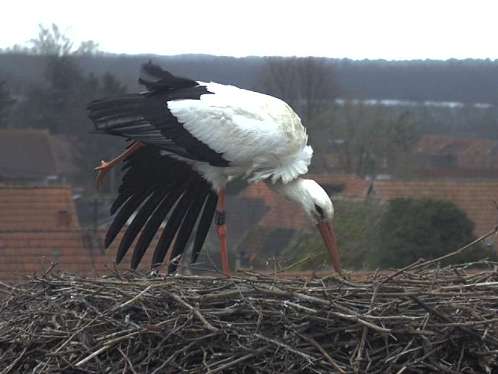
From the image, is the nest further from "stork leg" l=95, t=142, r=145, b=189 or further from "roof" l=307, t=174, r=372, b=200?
"roof" l=307, t=174, r=372, b=200

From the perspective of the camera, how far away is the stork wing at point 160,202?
576 cm

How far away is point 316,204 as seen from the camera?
17.8 ft

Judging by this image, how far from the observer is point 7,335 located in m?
4.43

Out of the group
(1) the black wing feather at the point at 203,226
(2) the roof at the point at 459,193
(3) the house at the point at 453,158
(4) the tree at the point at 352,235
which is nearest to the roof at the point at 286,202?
(4) the tree at the point at 352,235

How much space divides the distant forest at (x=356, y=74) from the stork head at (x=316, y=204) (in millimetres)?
4405

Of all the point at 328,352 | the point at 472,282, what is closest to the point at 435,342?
the point at 328,352

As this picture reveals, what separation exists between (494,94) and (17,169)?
11128 millimetres

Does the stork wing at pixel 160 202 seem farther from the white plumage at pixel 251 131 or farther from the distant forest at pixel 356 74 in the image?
the distant forest at pixel 356 74

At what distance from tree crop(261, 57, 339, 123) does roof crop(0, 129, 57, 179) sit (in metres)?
5.28

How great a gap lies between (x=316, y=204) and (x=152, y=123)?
33.4 inches

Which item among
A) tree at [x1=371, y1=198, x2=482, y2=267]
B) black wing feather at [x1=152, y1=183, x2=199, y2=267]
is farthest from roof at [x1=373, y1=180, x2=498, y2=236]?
black wing feather at [x1=152, y1=183, x2=199, y2=267]

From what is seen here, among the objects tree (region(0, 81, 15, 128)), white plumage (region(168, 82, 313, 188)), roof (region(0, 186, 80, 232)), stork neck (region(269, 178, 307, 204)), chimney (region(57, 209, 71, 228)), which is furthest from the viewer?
tree (region(0, 81, 15, 128))

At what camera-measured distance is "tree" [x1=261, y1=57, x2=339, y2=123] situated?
59.6 feet

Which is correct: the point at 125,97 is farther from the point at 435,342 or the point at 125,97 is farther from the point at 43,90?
the point at 43,90
